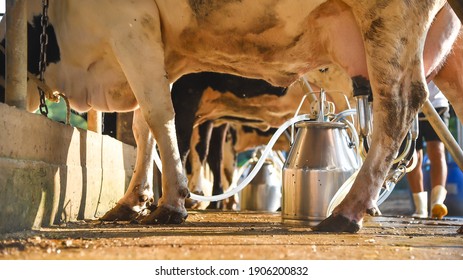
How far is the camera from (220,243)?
141 inches

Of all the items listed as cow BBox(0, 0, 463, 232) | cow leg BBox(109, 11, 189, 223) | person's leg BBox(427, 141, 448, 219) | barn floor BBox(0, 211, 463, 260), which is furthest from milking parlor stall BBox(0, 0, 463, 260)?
person's leg BBox(427, 141, 448, 219)

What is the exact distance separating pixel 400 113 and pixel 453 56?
923 mm

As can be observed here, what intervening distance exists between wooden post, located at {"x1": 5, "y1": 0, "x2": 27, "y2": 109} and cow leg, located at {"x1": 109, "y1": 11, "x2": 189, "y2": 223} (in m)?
0.67

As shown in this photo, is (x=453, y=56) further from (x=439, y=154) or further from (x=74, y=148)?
(x=439, y=154)

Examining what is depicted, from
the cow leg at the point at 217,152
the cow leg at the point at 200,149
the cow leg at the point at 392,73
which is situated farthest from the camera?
the cow leg at the point at 217,152

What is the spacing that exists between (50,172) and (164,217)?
0.72 metres

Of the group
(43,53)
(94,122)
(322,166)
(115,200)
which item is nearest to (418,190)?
(94,122)

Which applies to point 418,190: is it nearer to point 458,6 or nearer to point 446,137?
point 446,137

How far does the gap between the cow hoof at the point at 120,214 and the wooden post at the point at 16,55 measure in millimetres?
1043

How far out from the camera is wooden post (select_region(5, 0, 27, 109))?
4322mm

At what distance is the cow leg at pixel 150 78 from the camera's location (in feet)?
16.0

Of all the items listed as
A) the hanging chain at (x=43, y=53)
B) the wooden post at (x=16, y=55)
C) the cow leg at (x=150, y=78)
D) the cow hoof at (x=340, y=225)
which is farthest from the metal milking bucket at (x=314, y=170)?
the wooden post at (x=16, y=55)

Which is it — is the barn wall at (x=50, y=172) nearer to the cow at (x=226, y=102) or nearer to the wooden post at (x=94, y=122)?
the wooden post at (x=94, y=122)

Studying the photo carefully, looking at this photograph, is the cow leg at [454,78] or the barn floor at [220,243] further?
the cow leg at [454,78]
